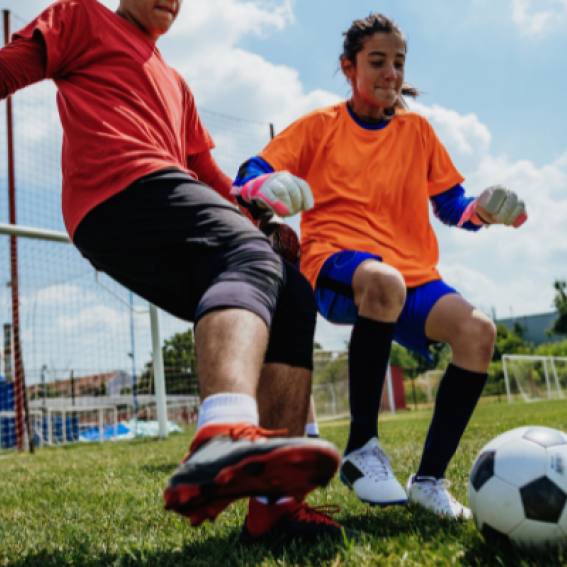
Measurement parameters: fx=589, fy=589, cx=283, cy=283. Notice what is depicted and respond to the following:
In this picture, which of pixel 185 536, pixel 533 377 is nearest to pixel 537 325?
pixel 533 377

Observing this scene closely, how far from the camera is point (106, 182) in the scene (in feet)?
5.64

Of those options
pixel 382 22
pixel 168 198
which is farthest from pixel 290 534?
pixel 382 22

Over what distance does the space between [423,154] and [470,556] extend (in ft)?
7.04

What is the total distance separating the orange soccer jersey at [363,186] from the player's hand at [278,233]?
16.2 inches

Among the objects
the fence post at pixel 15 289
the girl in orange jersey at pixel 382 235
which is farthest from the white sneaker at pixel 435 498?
the fence post at pixel 15 289

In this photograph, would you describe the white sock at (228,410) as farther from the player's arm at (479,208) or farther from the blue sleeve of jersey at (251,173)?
the player's arm at (479,208)

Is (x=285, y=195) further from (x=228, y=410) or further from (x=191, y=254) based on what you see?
(x=228, y=410)

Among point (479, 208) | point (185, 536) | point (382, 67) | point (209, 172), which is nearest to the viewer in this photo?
point (185, 536)

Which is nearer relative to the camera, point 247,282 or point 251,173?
point 247,282

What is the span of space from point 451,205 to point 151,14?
183 centimetres

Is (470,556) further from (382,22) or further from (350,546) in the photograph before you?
(382,22)

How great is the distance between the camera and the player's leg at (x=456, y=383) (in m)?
2.36

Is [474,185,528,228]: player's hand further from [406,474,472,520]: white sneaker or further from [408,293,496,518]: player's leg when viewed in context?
[406,474,472,520]: white sneaker

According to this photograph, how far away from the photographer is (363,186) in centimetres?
290
